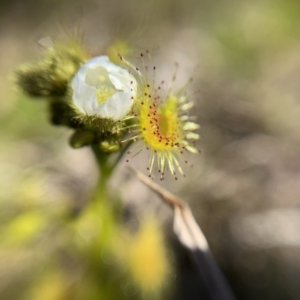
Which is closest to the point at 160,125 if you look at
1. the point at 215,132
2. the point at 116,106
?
the point at 116,106

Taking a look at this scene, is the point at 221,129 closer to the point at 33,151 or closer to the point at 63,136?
the point at 63,136

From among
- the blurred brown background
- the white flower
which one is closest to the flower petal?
the white flower

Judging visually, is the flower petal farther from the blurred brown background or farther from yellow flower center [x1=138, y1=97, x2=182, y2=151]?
the blurred brown background

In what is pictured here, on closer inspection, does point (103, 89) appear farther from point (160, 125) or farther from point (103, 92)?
point (160, 125)

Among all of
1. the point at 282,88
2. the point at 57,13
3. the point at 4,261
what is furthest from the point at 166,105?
the point at 57,13

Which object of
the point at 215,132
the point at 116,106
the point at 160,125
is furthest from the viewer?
the point at 215,132

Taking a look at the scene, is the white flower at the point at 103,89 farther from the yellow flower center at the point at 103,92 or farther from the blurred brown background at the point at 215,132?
the blurred brown background at the point at 215,132
